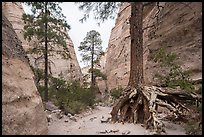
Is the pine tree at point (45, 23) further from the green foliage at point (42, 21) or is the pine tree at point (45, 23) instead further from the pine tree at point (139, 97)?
the pine tree at point (139, 97)

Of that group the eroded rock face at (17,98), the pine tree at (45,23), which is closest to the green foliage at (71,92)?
the pine tree at (45,23)

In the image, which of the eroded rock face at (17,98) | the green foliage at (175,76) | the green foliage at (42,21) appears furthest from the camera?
the green foliage at (42,21)

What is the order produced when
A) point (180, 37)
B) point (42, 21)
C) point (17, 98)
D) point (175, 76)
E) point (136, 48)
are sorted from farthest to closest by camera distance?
point (42, 21) < point (180, 37) < point (175, 76) < point (136, 48) < point (17, 98)

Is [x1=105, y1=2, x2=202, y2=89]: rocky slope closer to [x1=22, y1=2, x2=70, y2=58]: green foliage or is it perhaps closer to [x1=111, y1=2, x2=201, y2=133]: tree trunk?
[x1=111, y1=2, x2=201, y2=133]: tree trunk

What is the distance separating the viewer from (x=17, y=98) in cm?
588

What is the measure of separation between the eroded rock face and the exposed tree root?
9.17ft

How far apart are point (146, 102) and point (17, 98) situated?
12.2 ft

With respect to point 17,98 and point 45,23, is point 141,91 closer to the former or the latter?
point 17,98

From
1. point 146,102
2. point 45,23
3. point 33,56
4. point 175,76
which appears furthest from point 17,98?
point 33,56

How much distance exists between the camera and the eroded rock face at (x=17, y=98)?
17.8 feet

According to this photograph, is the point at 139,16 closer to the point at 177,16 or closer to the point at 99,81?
the point at 177,16

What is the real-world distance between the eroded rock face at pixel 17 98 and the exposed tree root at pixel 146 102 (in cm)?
279

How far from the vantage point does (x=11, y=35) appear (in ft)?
24.7

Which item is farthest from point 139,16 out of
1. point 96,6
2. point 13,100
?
point 13,100
